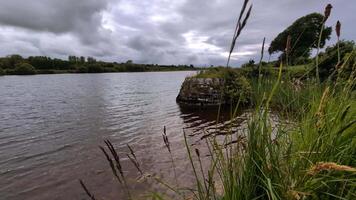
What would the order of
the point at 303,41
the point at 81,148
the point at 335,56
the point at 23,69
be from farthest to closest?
the point at 23,69
the point at 81,148
the point at 335,56
the point at 303,41

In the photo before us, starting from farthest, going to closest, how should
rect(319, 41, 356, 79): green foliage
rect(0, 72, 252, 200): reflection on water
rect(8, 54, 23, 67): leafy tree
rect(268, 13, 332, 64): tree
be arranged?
rect(8, 54, 23, 67): leafy tree, rect(0, 72, 252, 200): reflection on water, rect(319, 41, 356, 79): green foliage, rect(268, 13, 332, 64): tree

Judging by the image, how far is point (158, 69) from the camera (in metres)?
180

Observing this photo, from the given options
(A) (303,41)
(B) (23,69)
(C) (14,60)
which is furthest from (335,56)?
(C) (14,60)

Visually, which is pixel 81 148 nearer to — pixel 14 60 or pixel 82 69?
pixel 14 60

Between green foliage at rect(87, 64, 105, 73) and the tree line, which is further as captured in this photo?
green foliage at rect(87, 64, 105, 73)

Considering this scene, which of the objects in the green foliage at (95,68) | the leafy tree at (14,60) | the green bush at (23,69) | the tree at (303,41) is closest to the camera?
the tree at (303,41)

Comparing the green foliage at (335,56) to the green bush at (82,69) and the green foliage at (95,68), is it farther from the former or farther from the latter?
the green foliage at (95,68)

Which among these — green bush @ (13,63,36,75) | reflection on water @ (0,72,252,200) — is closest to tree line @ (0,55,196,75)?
green bush @ (13,63,36,75)

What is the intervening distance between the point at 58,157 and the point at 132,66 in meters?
141

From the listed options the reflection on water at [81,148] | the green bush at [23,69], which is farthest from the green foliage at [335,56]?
the green bush at [23,69]

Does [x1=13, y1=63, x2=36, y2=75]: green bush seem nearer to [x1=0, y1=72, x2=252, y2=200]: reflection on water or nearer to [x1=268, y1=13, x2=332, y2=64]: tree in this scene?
[x1=0, y1=72, x2=252, y2=200]: reflection on water

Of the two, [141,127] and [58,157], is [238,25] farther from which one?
[141,127]

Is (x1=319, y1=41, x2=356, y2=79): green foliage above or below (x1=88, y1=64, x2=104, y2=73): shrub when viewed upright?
above

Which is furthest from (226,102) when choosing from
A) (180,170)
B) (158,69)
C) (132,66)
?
(158,69)
